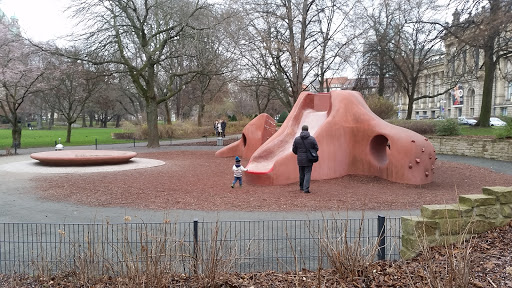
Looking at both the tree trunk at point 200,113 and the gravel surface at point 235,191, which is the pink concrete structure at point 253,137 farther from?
the tree trunk at point 200,113

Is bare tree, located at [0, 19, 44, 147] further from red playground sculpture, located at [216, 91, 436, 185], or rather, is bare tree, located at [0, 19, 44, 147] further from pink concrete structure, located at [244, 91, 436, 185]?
pink concrete structure, located at [244, 91, 436, 185]

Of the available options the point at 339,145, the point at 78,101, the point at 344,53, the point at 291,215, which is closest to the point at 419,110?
the point at 344,53

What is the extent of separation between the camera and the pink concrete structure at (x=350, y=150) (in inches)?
504

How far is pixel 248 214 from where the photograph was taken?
8.92 meters

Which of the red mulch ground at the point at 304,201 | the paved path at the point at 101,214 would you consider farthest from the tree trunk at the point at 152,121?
the paved path at the point at 101,214

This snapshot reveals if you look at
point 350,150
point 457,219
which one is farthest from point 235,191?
point 457,219

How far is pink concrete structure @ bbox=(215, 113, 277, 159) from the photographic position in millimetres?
Result: 22172

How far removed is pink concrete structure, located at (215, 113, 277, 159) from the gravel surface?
21.7ft

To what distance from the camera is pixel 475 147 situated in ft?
77.3

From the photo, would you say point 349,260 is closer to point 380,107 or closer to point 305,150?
point 305,150

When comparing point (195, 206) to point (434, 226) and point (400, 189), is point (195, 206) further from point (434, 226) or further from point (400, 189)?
point (400, 189)

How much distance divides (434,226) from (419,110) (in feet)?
317

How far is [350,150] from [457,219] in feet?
27.5

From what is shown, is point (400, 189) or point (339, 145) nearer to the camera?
point (400, 189)
